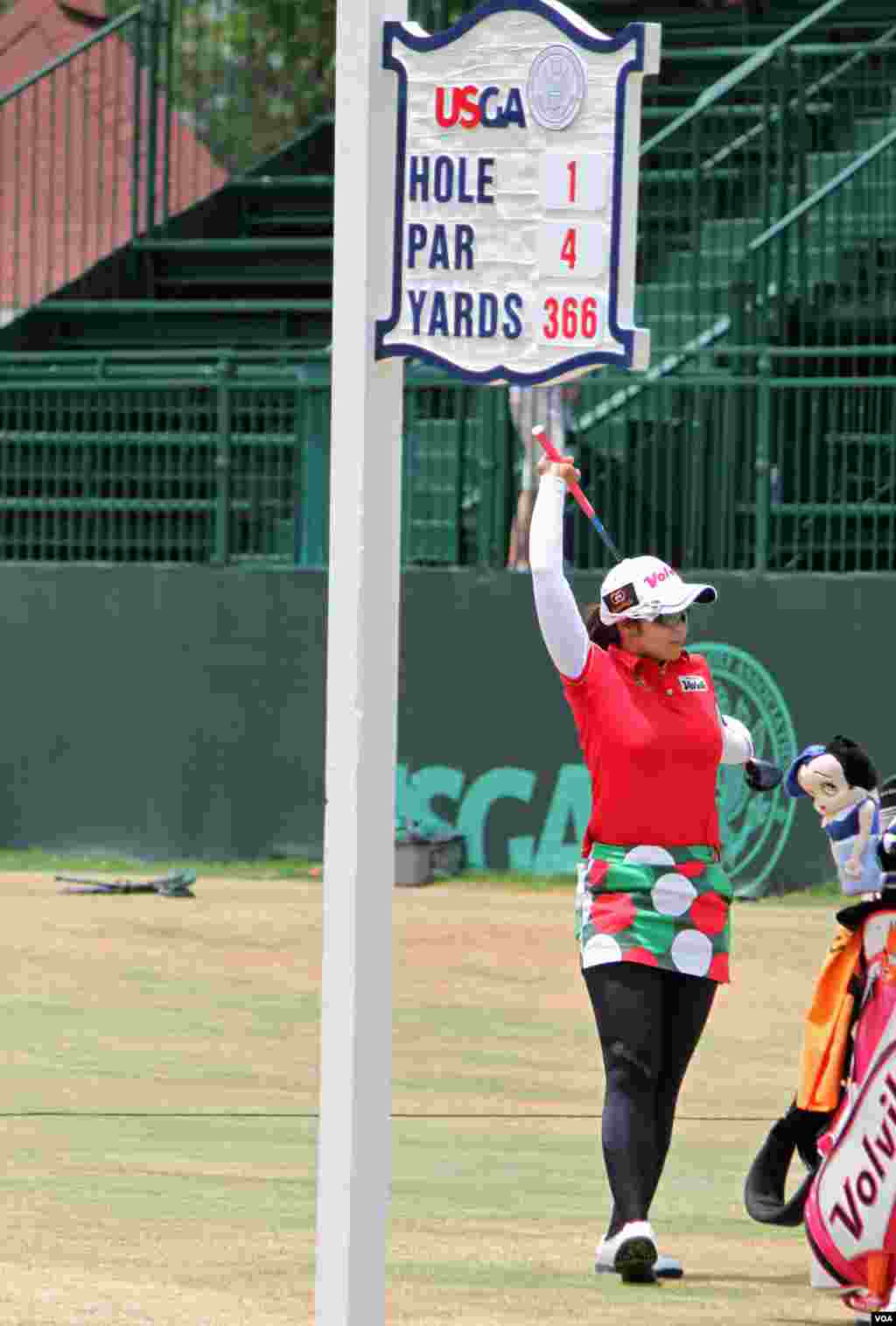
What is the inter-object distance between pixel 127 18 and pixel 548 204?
16.2 metres

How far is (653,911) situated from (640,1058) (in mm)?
369

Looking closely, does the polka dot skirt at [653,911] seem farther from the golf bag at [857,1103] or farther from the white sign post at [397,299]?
the white sign post at [397,299]

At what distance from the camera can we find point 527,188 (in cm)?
584

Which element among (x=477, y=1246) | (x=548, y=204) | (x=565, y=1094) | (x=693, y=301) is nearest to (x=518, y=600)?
(x=693, y=301)

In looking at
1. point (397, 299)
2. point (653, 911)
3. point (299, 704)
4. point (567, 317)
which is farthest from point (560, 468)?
point (299, 704)

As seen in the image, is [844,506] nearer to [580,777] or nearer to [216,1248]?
[580,777]

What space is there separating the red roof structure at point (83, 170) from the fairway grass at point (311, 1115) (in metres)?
7.05

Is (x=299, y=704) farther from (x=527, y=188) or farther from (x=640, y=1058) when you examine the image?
(x=527, y=188)

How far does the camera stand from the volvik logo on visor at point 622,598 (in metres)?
7.46

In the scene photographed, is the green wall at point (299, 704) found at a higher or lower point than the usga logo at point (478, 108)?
lower

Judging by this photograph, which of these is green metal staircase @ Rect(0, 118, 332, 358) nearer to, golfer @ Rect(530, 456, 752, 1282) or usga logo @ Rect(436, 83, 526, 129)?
golfer @ Rect(530, 456, 752, 1282)

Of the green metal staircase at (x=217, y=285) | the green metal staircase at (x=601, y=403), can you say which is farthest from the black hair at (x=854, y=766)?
the green metal staircase at (x=217, y=285)

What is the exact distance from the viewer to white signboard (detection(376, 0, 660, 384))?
582 cm

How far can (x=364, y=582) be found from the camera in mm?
5699
